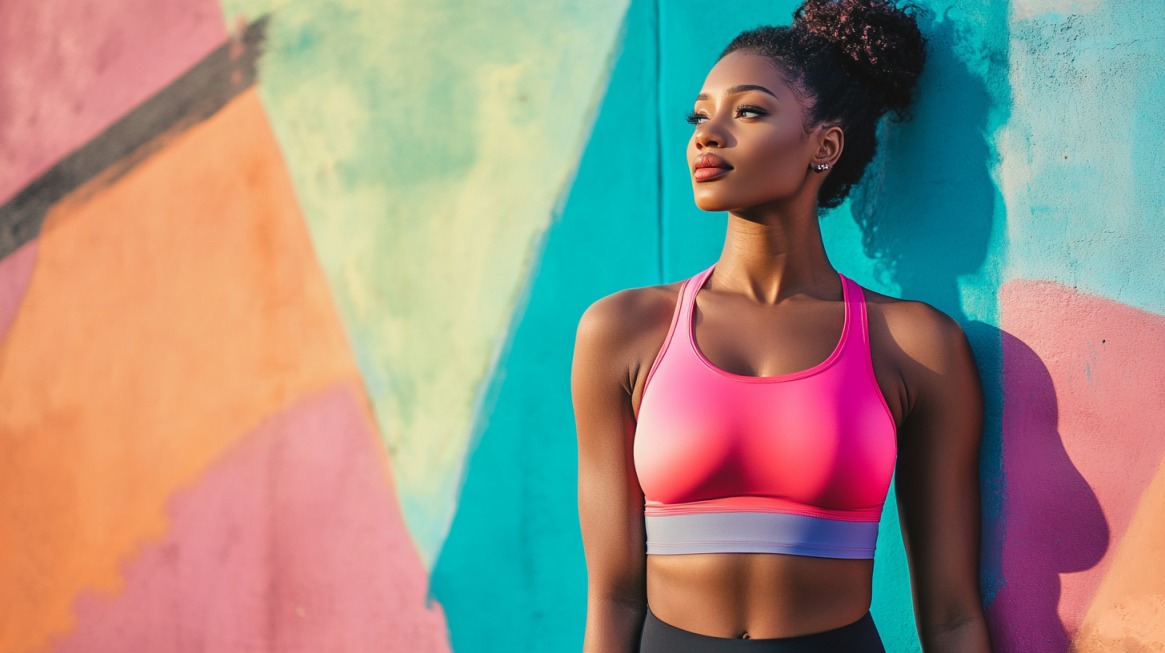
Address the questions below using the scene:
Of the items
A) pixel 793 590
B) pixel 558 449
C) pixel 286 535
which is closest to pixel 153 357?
pixel 286 535

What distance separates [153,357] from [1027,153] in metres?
2.23

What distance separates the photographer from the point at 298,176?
2.85m

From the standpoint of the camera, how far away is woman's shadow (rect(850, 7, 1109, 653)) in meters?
2.02

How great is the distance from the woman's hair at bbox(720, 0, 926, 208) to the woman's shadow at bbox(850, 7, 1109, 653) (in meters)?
0.08

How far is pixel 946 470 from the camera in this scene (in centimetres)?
199

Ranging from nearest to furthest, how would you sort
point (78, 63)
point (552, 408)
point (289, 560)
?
1. point (552, 408)
2. point (289, 560)
3. point (78, 63)

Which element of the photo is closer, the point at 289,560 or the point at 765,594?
the point at 765,594

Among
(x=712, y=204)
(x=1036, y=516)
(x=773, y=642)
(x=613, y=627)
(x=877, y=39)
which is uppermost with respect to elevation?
(x=877, y=39)

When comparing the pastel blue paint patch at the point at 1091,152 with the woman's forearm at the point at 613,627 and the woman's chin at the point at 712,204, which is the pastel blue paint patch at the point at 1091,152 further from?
the woman's forearm at the point at 613,627

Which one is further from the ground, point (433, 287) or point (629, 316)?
point (629, 316)

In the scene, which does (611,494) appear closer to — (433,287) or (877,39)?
(433,287)

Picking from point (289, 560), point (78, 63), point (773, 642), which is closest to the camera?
point (773, 642)

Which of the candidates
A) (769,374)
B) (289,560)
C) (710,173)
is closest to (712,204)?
(710,173)

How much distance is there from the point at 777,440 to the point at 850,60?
732 mm
